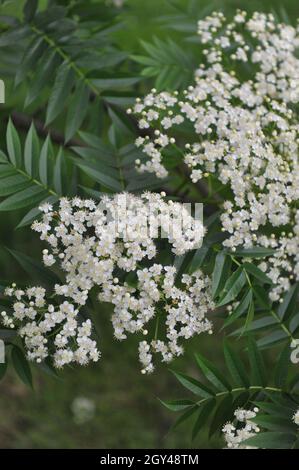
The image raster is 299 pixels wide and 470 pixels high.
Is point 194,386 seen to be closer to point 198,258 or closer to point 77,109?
point 198,258

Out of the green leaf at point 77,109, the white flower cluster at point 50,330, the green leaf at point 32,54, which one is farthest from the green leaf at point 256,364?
the green leaf at point 32,54

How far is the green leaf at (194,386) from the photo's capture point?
1691 mm

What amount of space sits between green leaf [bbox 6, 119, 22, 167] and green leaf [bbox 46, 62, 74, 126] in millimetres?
219

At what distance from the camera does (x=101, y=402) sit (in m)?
3.53

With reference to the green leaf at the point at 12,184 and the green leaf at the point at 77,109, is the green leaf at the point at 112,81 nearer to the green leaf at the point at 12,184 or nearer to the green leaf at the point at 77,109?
the green leaf at the point at 77,109

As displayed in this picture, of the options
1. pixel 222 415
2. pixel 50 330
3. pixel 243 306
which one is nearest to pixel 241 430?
pixel 222 415

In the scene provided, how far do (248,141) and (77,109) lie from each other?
620 millimetres

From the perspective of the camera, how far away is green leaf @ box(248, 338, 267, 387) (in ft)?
5.71

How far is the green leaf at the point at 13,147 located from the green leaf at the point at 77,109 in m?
0.26

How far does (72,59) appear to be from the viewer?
2188mm

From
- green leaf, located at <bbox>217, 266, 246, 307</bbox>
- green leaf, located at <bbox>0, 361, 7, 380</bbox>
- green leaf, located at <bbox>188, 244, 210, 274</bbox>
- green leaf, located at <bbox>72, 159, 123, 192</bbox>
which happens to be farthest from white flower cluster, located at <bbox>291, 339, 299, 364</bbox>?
green leaf, located at <bbox>0, 361, 7, 380</bbox>

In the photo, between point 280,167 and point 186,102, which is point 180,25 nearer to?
point 186,102

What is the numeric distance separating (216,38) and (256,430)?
1.36m
